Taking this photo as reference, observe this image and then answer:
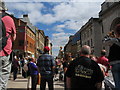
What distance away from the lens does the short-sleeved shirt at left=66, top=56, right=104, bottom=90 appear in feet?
10.0

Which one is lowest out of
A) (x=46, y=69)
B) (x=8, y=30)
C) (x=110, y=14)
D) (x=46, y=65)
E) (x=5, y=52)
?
(x=46, y=69)

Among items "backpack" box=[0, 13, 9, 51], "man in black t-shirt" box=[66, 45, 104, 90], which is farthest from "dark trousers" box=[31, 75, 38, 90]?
"backpack" box=[0, 13, 9, 51]

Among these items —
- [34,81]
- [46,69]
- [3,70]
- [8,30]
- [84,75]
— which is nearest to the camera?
[3,70]

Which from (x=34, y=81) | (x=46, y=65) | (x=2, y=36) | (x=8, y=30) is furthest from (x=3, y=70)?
(x=34, y=81)

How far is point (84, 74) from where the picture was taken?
305 centimetres

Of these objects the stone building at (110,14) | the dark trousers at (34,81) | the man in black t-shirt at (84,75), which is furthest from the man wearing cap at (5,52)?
the stone building at (110,14)

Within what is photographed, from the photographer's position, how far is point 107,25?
88.3 feet

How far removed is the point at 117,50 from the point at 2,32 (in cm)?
200

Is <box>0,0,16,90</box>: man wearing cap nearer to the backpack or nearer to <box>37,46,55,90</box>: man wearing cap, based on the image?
the backpack

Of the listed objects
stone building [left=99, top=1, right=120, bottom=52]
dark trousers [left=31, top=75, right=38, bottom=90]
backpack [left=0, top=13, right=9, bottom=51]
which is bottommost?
dark trousers [left=31, top=75, right=38, bottom=90]

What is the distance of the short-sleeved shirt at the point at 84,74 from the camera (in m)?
3.05

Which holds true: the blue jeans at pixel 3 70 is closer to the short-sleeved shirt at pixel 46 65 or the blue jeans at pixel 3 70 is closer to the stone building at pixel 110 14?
the short-sleeved shirt at pixel 46 65

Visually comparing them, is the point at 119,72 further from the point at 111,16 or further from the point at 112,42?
the point at 111,16

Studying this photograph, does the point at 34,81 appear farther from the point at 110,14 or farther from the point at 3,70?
the point at 110,14
